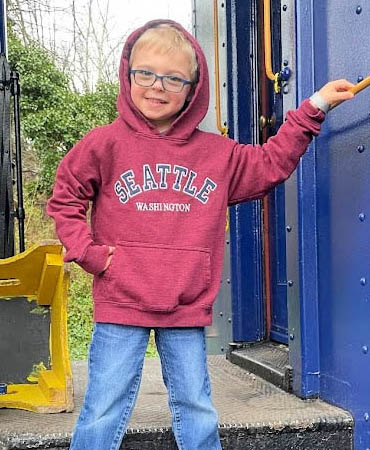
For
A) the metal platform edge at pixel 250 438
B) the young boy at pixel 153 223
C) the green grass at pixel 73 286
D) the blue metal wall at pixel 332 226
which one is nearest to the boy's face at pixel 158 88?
the young boy at pixel 153 223

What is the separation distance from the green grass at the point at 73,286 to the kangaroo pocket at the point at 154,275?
7488 millimetres

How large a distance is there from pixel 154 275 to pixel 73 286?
30.2 ft

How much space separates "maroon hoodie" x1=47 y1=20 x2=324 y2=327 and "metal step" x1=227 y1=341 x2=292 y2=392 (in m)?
0.89

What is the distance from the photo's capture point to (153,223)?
1.94 metres

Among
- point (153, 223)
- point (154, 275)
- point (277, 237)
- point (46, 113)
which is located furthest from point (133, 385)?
point (46, 113)

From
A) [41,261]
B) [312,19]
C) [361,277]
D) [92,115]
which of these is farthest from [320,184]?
[92,115]

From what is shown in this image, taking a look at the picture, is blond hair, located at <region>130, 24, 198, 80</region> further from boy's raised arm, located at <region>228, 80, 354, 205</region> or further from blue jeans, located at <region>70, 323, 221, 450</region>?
blue jeans, located at <region>70, 323, 221, 450</region>

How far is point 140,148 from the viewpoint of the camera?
197cm

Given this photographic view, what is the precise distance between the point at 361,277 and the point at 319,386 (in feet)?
1.68

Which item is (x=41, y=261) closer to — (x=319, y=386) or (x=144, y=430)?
(x=144, y=430)

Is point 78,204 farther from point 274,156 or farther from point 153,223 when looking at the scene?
point 274,156

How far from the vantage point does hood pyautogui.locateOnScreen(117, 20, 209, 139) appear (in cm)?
199

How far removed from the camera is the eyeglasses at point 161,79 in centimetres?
195

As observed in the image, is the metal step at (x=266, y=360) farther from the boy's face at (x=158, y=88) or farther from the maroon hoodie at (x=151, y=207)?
the boy's face at (x=158, y=88)
